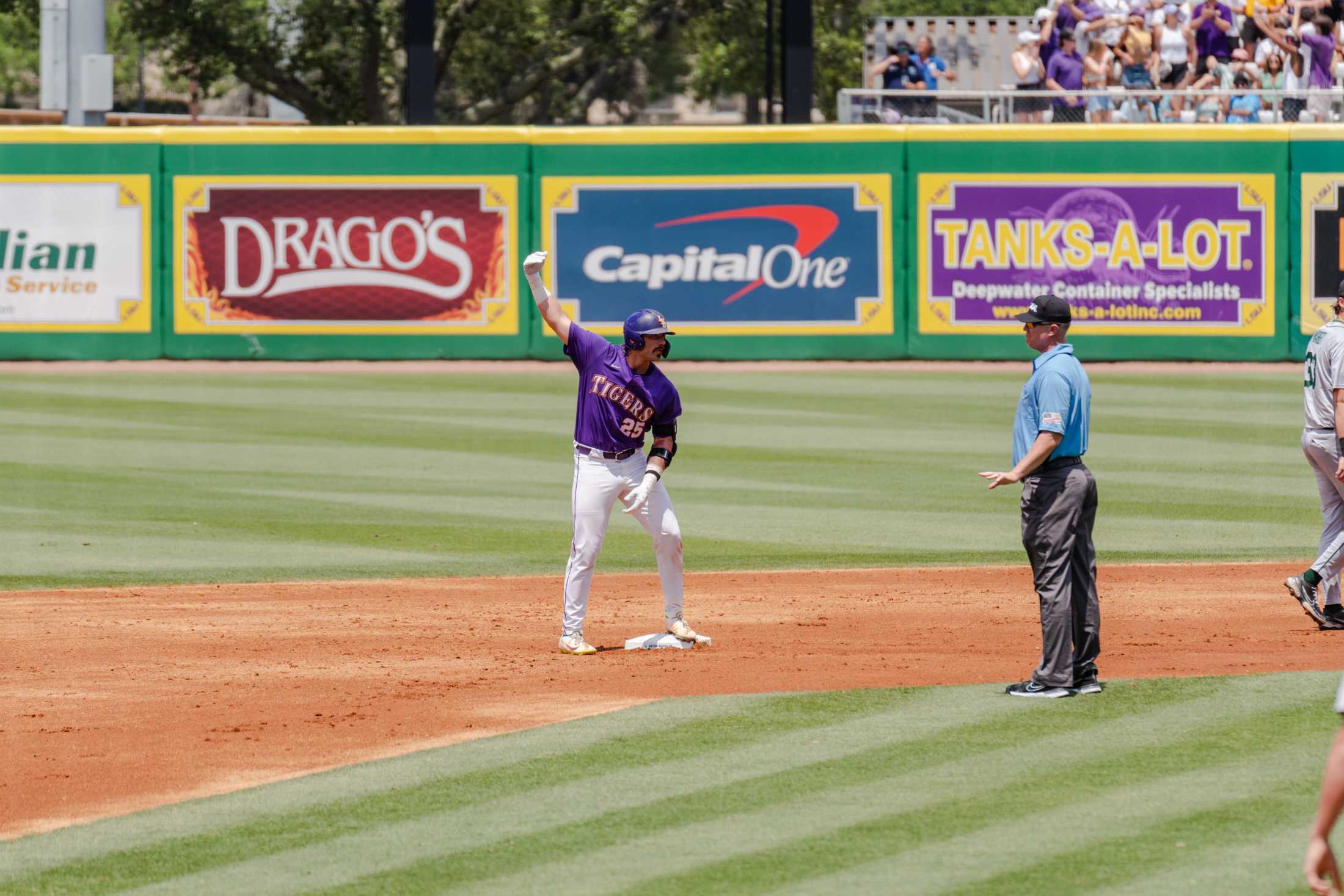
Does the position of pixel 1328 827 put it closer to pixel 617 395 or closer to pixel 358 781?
pixel 358 781

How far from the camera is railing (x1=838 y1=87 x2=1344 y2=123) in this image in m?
24.2

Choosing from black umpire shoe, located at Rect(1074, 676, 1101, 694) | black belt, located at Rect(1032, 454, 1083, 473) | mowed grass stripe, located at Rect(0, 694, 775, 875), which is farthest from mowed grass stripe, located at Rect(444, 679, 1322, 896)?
black belt, located at Rect(1032, 454, 1083, 473)

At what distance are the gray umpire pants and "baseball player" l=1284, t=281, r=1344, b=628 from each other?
92.6 inches

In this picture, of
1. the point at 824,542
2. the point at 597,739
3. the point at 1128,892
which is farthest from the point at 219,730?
the point at 824,542

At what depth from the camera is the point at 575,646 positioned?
10164 mm

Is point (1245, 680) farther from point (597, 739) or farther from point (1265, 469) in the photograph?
point (1265, 469)

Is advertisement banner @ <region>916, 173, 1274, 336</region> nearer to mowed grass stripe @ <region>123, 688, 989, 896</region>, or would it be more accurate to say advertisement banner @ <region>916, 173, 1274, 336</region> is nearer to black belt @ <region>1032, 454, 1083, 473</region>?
black belt @ <region>1032, 454, 1083, 473</region>

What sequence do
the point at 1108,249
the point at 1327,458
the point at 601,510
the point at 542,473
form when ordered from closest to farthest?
the point at 601,510 → the point at 1327,458 → the point at 542,473 → the point at 1108,249

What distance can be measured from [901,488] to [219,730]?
9352 mm

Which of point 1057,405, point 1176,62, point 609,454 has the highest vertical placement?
point 1176,62

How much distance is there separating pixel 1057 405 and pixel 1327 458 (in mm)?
3007

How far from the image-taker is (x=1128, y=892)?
605 centimetres

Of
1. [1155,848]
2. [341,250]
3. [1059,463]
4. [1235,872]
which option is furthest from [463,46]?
[1235,872]

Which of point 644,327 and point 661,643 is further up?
point 644,327
